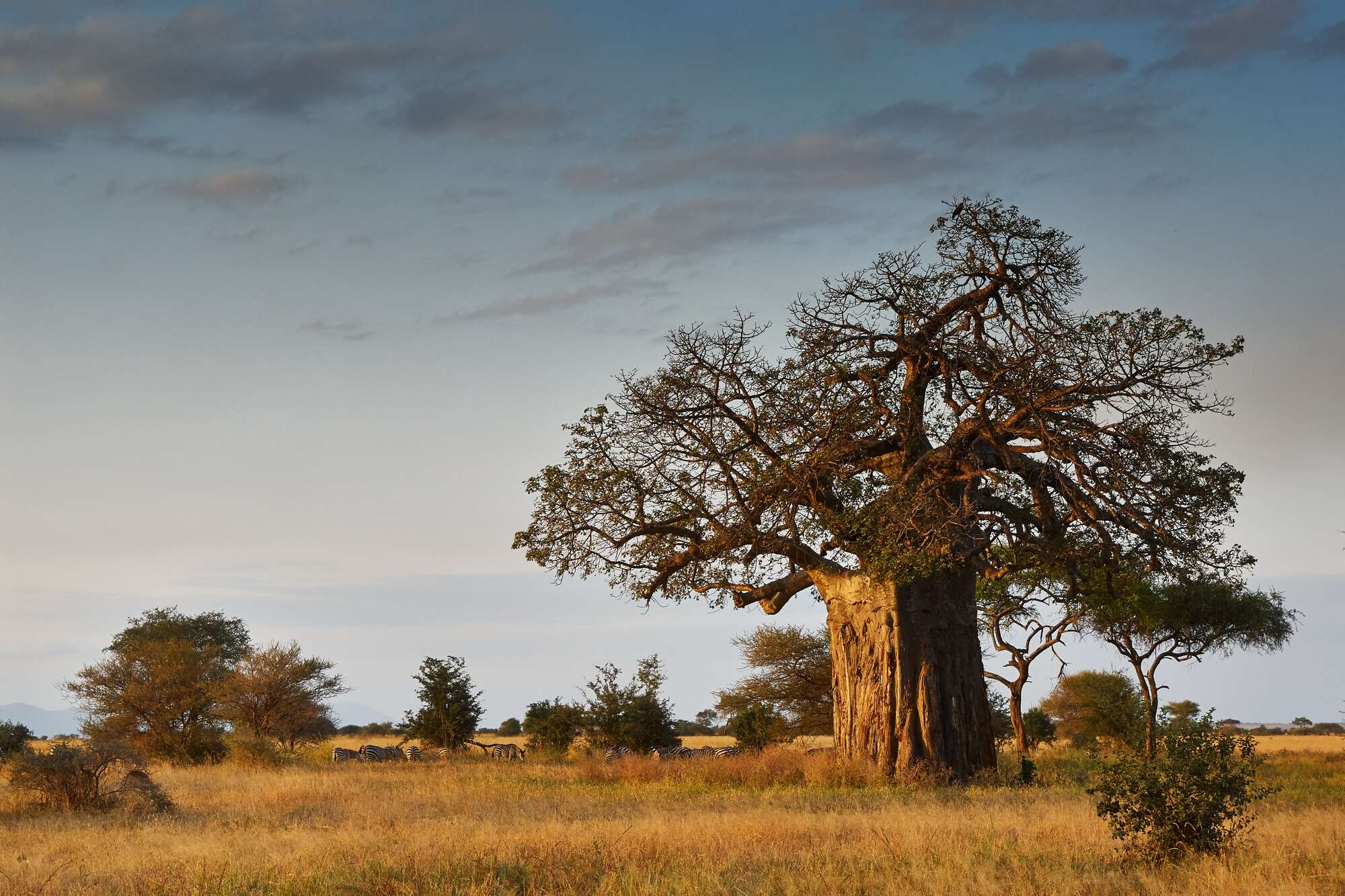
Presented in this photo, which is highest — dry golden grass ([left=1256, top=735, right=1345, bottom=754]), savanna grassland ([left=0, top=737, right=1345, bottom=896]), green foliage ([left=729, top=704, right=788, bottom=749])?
green foliage ([left=729, top=704, right=788, bottom=749])

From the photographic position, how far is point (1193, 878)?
10031mm

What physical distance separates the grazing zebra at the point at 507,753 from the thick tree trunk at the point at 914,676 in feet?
40.9

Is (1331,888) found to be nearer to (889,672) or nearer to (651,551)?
(889,672)

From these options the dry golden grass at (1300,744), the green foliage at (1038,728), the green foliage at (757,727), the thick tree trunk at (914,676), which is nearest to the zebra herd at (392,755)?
the green foliage at (757,727)

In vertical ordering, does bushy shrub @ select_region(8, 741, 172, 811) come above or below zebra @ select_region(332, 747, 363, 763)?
above

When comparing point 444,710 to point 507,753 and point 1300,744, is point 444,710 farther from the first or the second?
point 1300,744

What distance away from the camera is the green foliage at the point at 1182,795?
37.2 feet

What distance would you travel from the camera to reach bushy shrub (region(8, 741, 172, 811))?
17984 millimetres

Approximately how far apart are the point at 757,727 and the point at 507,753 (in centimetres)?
762

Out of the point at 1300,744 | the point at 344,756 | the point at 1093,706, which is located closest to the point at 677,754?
the point at 344,756

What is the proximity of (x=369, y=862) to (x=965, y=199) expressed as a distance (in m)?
16.0

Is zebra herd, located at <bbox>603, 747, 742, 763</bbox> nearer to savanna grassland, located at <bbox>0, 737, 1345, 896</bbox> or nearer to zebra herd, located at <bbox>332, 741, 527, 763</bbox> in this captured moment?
zebra herd, located at <bbox>332, 741, 527, 763</bbox>

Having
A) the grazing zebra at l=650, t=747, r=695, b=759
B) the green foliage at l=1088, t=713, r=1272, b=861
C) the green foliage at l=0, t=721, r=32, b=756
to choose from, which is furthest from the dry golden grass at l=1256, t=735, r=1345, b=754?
the green foliage at l=0, t=721, r=32, b=756

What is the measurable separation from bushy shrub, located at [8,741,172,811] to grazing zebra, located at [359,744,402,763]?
1384 centimetres
